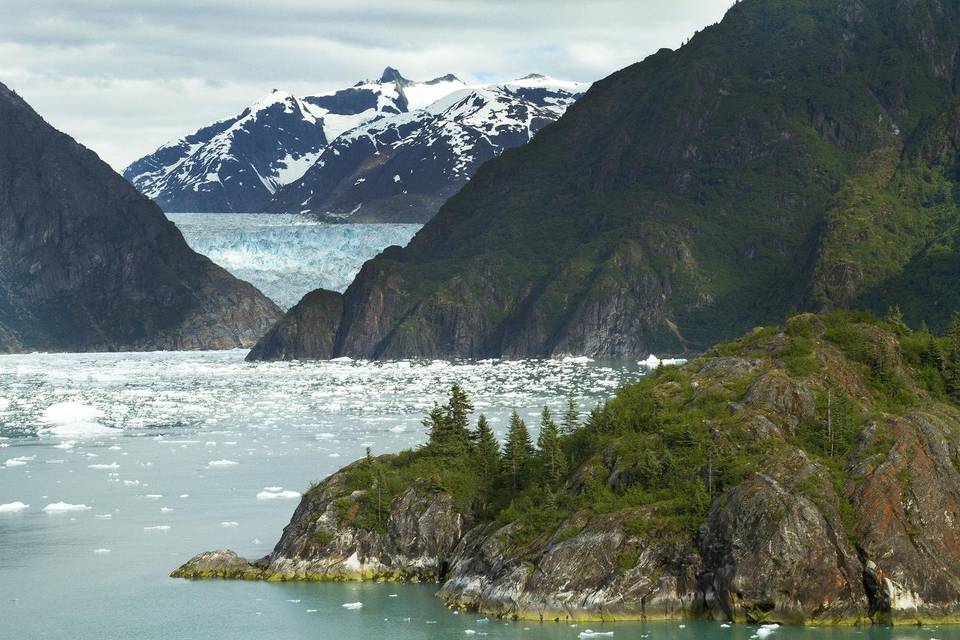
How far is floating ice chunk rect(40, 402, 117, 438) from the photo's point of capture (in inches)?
5182

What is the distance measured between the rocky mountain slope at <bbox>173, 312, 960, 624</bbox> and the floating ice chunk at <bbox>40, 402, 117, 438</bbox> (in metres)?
70.2

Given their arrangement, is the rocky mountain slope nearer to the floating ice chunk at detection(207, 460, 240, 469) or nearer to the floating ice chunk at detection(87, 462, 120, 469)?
the floating ice chunk at detection(207, 460, 240, 469)

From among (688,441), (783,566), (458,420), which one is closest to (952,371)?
(688,441)

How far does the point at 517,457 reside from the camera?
63.8 m

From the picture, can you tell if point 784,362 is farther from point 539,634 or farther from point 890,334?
point 539,634

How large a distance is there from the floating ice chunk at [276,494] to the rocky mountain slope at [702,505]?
66.7 ft

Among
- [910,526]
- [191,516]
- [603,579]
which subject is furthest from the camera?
[191,516]

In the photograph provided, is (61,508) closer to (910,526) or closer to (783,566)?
(783,566)

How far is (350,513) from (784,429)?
17.5 m

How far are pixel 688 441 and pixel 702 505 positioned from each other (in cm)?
455

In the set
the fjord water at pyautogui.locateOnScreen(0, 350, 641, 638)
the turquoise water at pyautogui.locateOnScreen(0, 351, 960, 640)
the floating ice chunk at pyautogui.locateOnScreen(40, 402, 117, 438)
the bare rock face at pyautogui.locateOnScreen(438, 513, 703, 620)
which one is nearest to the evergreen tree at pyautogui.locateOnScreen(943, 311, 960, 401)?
the turquoise water at pyautogui.locateOnScreen(0, 351, 960, 640)

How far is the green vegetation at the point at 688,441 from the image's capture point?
5506cm

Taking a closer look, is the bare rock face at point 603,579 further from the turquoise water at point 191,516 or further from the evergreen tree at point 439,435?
the evergreen tree at point 439,435

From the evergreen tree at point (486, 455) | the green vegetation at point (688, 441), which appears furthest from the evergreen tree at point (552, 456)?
the evergreen tree at point (486, 455)
